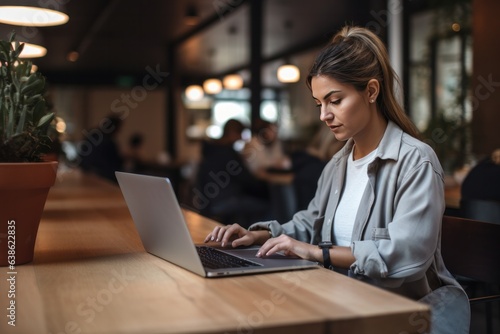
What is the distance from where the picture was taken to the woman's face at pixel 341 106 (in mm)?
1617

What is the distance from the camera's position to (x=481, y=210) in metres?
2.40

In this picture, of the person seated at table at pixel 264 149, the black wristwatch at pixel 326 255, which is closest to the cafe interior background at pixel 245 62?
the person seated at table at pixel 264 149

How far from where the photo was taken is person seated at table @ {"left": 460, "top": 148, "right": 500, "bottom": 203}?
111 inches

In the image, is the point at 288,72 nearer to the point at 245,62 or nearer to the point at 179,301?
the point at 245,62

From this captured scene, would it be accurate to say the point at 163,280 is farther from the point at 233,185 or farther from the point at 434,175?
the point at 233,185

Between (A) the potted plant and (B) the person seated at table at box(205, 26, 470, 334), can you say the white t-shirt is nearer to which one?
(B) the person seated at table at box(205, 26, 470, 334)

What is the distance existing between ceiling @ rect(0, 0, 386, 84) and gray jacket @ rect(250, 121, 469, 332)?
4629 mm

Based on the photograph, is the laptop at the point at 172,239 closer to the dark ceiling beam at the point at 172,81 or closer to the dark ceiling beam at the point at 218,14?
the dark ceiling beam at the point at 218,14

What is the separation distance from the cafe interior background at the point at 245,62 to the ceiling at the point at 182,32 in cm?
2

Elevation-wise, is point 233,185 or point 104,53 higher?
point 104,53

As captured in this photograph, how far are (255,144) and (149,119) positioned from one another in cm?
975

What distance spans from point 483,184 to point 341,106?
5.01ft

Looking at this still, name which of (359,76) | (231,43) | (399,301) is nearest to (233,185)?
(359,76)

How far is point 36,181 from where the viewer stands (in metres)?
1.39
